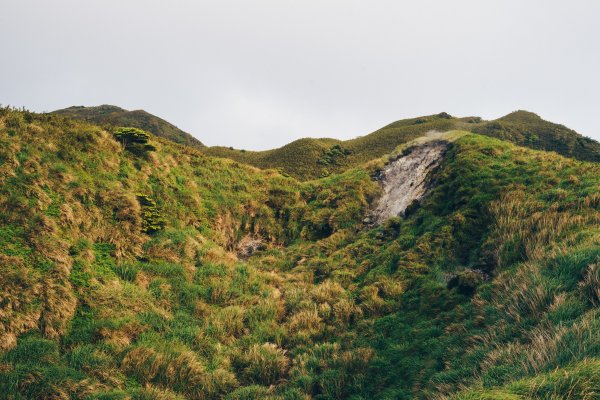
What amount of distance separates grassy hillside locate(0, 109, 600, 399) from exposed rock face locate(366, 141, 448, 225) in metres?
2.10

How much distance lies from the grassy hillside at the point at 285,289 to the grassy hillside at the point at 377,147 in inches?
1030

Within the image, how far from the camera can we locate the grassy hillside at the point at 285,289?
747 cm

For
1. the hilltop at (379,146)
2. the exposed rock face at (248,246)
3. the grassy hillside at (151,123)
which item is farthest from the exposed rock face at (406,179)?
the grassy hillside at (151,123)

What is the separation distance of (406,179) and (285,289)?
42.7 ft

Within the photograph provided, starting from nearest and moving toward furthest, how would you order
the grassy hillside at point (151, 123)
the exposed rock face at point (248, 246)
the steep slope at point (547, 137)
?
the exposed rock face at point (248, 246), the steep slope at point (547, 137), the grassy hillside at point (151, 123)

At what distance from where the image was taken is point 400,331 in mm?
10469

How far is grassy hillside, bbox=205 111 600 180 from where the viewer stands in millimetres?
45094

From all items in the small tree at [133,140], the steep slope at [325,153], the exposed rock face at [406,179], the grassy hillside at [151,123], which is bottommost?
the exposed rock face at [406,179]

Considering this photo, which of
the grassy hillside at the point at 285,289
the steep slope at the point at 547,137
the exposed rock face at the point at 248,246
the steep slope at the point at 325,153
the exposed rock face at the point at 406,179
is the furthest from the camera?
the steep slope at the point at 325,153

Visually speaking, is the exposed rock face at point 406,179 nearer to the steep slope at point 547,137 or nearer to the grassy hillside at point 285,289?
the grassy hillside at point 285,289

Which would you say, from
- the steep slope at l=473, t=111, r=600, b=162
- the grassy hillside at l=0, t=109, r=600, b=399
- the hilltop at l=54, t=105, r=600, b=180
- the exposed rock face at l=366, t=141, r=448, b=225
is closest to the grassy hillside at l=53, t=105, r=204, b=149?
the hilltop at l=54, t=105, r=600, b=180

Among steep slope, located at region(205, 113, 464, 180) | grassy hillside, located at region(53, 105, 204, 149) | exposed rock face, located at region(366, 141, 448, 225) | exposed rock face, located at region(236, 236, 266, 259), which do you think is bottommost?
exposed rock face, located at region(236, 236, 266, 259)

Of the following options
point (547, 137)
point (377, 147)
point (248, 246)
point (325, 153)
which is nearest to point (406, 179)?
point (248, 246)

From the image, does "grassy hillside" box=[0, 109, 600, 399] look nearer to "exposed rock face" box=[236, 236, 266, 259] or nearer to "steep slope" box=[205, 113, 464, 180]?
"exposed rock face" box=[236, 236, 266, 259]
